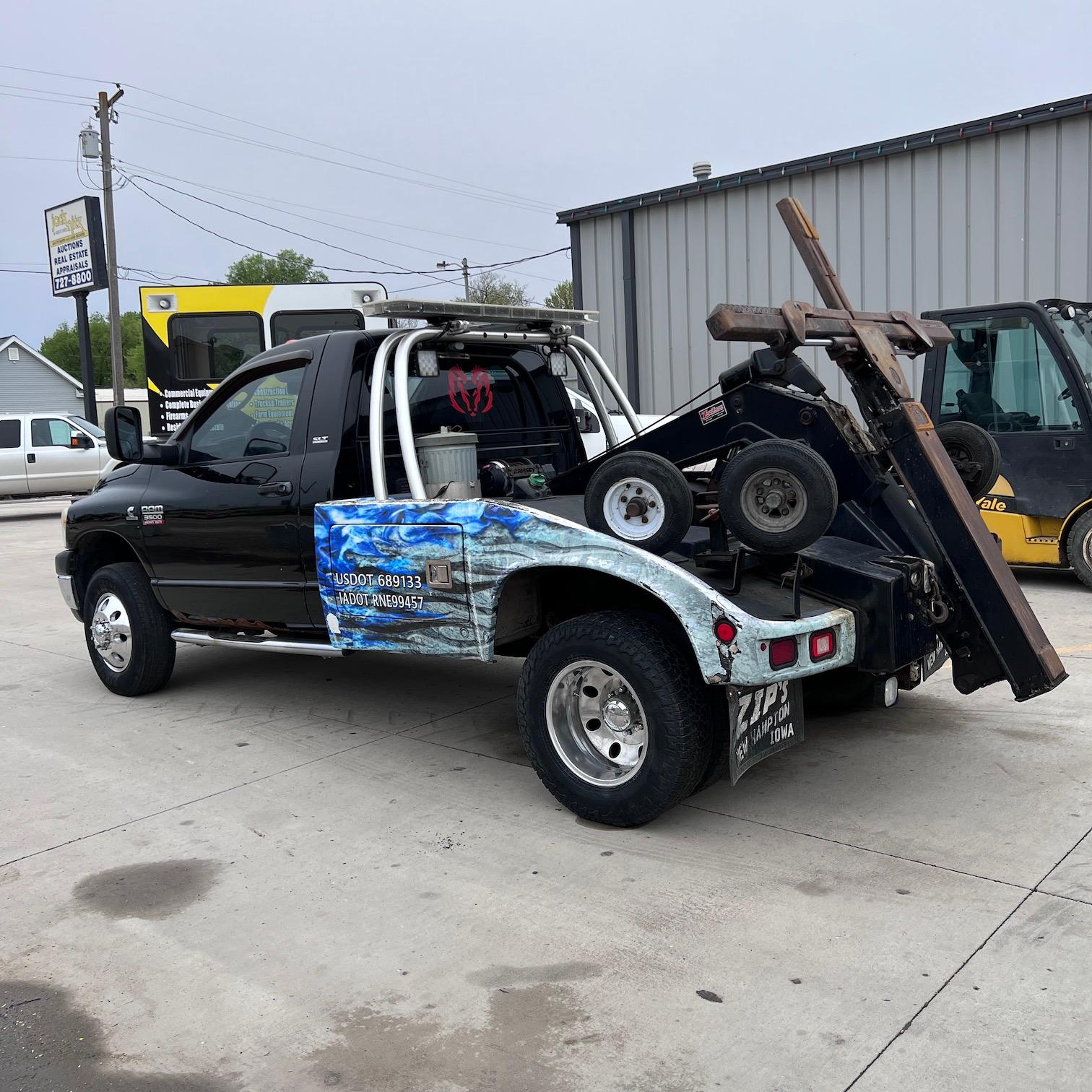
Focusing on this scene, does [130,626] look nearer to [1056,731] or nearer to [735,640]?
A: [735,640]

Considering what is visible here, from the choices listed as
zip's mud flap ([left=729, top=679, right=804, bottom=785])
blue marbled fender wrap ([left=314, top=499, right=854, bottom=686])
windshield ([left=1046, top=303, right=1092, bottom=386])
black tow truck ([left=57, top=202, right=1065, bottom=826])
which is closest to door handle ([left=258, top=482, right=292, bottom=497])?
black tow truck ([left=57, top=202, right=1065, bottom=826])

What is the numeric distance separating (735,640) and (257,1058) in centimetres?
199

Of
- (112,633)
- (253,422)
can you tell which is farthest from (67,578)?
(253,422)

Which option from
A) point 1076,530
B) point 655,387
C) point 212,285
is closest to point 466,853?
point 1076,530

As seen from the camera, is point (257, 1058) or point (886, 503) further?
point (886, 503)

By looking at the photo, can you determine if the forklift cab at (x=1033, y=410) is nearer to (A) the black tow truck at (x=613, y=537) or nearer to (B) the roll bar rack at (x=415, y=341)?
(A) the black tow truck at (x=613, y=537)

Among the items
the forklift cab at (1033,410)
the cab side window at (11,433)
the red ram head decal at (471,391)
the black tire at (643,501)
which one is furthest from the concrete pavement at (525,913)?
the cab side window at (11,433)

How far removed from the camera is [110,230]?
27984mm

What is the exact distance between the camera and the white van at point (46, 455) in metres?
21.2

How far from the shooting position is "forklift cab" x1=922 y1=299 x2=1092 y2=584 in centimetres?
863

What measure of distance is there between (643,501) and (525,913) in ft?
5.04

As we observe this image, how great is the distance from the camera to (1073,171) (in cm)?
1188

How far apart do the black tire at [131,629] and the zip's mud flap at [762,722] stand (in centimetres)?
380

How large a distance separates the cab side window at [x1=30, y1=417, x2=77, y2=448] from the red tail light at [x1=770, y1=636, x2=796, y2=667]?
67.4 feet
